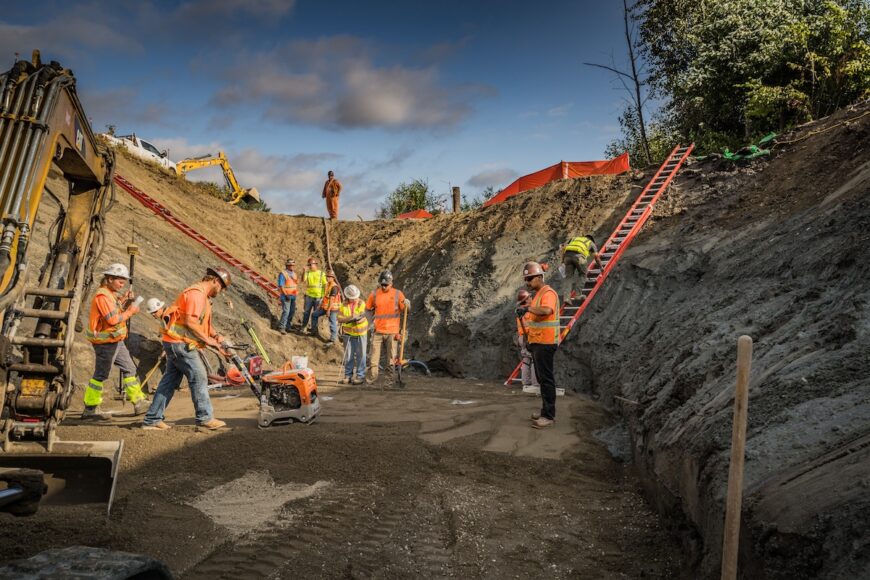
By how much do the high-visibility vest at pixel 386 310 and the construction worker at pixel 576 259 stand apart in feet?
11.3

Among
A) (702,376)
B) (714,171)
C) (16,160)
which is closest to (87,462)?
(16,160)

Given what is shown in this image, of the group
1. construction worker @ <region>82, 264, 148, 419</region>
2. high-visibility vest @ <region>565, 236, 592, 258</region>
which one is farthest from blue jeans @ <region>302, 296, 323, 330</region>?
construction worker @ <region>82, 264, 148, 419</region>

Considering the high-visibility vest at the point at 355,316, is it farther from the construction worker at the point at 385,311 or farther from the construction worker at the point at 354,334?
the construction worker at the point at 385,311

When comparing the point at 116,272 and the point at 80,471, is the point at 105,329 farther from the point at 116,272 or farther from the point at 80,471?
the point at 80,471

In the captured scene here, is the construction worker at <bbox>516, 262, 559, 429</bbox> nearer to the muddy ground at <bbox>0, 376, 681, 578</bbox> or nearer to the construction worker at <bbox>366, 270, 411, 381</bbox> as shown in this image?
the muddy ground at <bbox>0, 376, 681, 578</bbox>

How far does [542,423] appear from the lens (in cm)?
770

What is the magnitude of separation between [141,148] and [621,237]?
18468 mm

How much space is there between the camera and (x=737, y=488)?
2762 millimetres

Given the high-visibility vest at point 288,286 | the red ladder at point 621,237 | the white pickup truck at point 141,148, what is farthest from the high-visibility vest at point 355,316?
the white pickup truck at point 141,148

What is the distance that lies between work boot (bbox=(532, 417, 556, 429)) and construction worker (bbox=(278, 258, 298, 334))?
34.0 ft

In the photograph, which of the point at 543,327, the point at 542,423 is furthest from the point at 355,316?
the point at 542,423

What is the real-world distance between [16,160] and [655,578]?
4.78 meters

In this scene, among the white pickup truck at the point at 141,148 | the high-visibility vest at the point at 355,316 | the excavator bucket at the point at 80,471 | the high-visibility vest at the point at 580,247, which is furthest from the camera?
the white pickup truck at the point at 141,148

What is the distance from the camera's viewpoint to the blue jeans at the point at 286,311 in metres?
16.8
